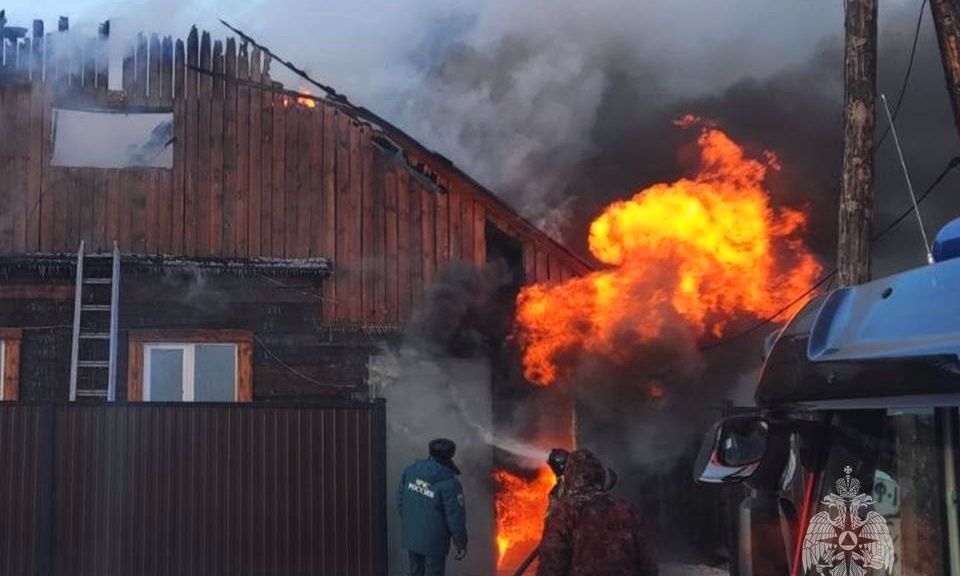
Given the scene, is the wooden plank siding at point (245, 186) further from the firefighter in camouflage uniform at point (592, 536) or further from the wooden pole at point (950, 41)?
the firefighter in camouflage uniform at point (592, 536)

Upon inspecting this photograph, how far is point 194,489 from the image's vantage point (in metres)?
8.72

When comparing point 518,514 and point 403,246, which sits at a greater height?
point 403,246

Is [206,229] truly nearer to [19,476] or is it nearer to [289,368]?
[289,368]

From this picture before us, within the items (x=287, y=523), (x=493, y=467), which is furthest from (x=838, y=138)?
(x=287, y=523)

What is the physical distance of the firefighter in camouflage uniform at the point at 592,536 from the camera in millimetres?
4477

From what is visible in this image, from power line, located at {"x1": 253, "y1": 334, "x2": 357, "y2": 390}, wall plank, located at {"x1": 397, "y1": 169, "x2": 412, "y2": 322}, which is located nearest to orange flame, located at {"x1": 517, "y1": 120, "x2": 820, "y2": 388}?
wall plank, located at {"x1": 397, "y1": 169, "x2": 412, "y2": 322}

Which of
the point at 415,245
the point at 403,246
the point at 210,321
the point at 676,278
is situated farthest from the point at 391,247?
the point at 676,278

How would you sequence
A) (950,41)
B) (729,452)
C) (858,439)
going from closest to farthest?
1. (858,439)
2. (729,452)
3. (950,41)

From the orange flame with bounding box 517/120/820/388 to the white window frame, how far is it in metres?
3.10

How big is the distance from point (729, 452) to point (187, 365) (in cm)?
788

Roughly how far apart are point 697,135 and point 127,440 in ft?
25.4

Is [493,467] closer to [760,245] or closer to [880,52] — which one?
[760,245]

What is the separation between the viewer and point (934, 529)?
9.50 ft

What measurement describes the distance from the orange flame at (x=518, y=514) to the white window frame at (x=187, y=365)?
305 cm
